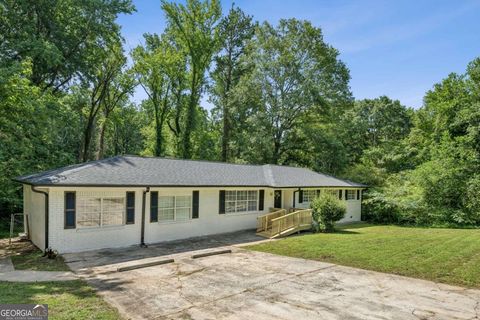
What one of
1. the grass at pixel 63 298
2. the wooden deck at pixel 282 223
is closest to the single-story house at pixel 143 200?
the wooden deck at pixel 282 223

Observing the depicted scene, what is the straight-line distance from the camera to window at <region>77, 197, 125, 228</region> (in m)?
11.4

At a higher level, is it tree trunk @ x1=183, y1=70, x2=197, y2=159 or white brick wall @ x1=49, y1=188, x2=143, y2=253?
tree trunk @ x1=183, y1=70, x2=197, y2=159

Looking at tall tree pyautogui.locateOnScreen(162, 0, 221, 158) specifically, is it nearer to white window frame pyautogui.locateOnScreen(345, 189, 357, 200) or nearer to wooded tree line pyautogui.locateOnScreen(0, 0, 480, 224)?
wooded tree line pyautogui.locateOnScreen(0, 0, 480, 224)

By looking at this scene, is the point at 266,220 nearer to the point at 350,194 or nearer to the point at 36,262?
the point at 350,194

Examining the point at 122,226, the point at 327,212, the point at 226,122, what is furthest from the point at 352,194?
the point at 122,226

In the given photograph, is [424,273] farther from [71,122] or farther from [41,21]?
[41,21]

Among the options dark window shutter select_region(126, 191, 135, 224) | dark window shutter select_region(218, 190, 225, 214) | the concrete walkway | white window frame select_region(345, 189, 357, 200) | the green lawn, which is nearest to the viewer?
the concrete walkway

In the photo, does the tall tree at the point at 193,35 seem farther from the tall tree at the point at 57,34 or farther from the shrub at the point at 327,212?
the shrub at the point at 327,212

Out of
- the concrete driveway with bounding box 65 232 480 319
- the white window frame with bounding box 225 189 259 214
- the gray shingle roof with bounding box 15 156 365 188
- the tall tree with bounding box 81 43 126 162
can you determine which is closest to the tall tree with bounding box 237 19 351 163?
the gray shingle roof with bounding box 15 156 365 188

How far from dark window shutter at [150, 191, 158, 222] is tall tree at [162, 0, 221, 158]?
18.5m

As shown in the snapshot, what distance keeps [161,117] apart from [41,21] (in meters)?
13.9

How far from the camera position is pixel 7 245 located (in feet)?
40.5

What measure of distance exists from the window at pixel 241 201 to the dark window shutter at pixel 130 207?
197 inches

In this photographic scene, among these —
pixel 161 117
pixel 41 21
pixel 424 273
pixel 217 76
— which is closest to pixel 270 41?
pixel 217 76
